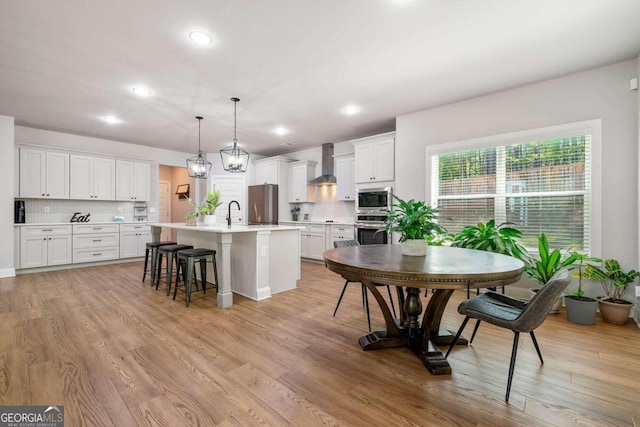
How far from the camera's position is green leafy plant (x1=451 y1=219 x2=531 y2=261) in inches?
132

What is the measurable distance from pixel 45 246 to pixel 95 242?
2.37 feet

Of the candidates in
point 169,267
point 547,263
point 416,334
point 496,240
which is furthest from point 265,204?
point 547,263

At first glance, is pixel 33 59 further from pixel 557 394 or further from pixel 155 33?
pixel 557 394

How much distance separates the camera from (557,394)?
173cm

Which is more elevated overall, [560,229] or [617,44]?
[617,44]

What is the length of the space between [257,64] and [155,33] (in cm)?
95

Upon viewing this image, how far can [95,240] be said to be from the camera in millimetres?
5715

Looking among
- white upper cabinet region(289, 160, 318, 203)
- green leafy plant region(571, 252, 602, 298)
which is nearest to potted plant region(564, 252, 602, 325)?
green leafy plant region(571, 252, 602, 298)

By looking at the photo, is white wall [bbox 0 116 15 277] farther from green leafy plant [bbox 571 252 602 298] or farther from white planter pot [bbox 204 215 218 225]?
green leafy plant [bbox 571 252 602 298]

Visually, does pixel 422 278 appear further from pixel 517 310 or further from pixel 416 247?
pixel 517 310

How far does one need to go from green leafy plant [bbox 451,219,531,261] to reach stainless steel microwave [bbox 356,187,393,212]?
58.8 inches

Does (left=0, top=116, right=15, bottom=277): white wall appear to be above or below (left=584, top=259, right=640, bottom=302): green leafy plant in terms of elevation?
above

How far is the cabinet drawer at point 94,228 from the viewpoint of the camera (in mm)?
5520

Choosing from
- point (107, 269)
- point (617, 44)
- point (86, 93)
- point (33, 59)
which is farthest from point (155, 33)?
point (107, 269)
